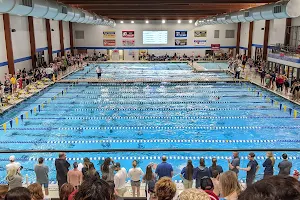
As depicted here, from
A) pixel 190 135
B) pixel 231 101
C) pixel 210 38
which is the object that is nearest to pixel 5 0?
pixel 190 135

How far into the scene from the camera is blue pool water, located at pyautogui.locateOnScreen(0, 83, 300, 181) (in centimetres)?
830

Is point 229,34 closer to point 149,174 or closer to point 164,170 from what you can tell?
point 164,170

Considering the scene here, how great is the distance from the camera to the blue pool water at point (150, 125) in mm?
8305

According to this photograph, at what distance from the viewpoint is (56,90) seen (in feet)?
54.0

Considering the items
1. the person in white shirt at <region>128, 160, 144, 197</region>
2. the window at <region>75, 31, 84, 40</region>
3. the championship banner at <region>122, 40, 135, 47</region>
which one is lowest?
the person in white shirt at <region>128, 160, 144, 197</region>

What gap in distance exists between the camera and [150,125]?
10.6 meters

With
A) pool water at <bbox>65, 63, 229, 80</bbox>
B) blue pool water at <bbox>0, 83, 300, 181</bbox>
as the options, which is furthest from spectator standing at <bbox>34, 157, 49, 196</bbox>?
pool water at <bbox>65, 63, 229, 80</bbox>

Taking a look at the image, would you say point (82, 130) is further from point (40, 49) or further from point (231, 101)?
point (40, 49)

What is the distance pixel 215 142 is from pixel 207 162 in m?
1.41

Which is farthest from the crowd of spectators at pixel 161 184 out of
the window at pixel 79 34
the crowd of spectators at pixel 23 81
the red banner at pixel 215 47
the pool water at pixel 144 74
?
the window at pixel 79 34

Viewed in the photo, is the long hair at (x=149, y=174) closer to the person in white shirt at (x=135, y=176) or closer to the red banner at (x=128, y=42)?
the person in white shirt at (x=135, y=176)

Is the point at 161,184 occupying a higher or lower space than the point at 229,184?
higher

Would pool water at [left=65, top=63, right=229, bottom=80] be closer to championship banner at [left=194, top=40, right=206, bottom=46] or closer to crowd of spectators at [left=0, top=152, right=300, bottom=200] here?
championship banner at [left=194, top=40, right=206, bottom=46]

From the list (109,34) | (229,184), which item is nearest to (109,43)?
(109,34)
